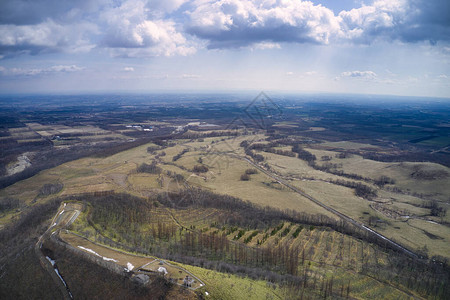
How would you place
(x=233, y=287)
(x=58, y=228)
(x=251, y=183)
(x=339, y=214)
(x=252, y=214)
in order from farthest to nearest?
(x=251, y=183), (x=339, y=214), (x=252, y=214), (x=58, y=228), (x=233, y=287)

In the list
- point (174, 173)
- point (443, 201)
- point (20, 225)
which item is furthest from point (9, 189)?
point (443, 201)

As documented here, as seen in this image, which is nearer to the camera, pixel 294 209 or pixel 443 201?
pixel 294 209

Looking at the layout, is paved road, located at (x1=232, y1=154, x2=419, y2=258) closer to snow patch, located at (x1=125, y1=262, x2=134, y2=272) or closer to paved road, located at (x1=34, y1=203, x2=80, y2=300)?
snow patch, located at (x1=125, y1=262, x2=134, y2=272)

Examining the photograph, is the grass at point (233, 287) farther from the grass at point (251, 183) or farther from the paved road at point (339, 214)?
the paved road at point (339, 214)

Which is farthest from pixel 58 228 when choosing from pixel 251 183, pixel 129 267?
A: pixel 251 183

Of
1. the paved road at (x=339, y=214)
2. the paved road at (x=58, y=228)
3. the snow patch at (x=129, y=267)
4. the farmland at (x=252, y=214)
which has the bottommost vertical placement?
the paved road at (x=339, y=214)

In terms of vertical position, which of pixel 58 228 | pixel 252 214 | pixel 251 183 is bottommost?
pixel 251 183

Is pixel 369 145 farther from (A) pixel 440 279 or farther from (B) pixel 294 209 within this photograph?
(A) pixel 440 279

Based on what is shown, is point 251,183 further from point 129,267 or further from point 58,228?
point 129,267

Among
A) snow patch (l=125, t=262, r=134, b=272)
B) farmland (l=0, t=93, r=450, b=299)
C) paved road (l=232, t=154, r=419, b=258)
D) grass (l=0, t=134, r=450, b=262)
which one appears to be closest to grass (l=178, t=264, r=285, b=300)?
farmland (l=0, t=93, r=450, b=299)

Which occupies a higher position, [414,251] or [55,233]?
[55,233]

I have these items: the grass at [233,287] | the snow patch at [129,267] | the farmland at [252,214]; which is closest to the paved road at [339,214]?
the farmland at [252,214]
